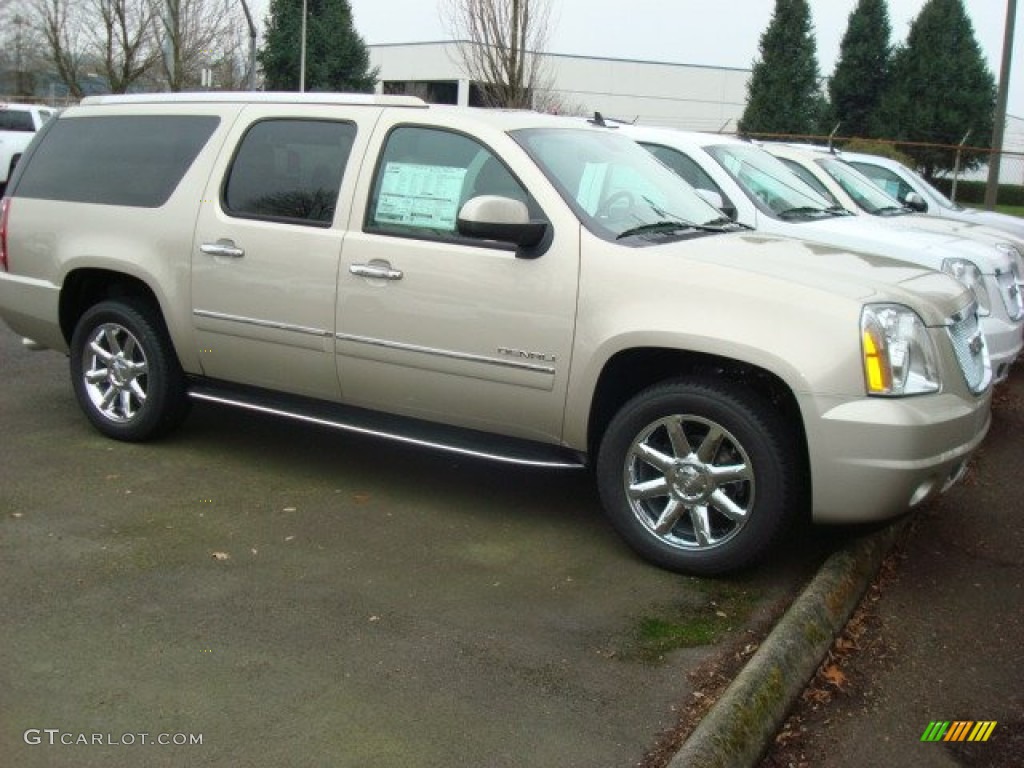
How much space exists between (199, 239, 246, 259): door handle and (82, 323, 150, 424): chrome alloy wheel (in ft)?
2.53

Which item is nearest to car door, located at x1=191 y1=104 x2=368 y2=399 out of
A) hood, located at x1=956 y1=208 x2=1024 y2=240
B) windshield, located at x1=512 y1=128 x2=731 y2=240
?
windshield, located at x1=512 y1=128 x2=731 y2=240

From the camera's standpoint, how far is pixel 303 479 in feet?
18.4

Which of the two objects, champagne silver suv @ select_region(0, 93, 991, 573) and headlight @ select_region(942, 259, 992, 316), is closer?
champagne silver suv @ select_region(0, 93, 991, 573)

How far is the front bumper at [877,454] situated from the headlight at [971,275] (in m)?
3.15

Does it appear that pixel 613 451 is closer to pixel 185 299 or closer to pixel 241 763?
pixel 241 763

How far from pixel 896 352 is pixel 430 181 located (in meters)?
2.17

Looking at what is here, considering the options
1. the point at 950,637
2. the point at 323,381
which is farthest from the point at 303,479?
the point at 950,637

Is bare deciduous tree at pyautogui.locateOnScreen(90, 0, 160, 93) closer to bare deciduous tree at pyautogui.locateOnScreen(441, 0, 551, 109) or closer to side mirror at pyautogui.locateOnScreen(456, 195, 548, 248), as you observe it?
bare deciduous tree at pyautogui.locateOnScreen(441, 0, 551, 109)

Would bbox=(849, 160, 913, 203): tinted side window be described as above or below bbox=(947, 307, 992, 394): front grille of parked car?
above

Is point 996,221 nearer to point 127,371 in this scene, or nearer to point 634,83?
point 127,371

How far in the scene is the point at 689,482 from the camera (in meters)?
4.40

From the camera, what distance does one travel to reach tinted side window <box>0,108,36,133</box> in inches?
869

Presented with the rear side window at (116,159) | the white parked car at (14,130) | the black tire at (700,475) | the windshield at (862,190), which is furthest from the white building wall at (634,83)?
the black tire at (700,475)

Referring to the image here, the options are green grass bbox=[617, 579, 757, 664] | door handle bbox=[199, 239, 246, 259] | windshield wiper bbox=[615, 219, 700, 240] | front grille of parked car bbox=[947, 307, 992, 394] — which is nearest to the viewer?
green grass bbox=[617, 579, 757, 664]
